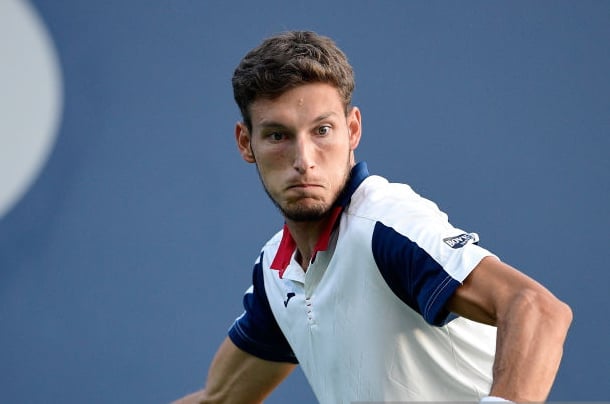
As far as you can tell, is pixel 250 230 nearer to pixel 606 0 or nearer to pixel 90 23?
pixel 90 23

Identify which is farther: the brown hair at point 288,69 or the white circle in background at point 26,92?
the white circle in background at point 26,92

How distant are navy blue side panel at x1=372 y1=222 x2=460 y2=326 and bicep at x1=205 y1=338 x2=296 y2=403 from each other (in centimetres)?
78

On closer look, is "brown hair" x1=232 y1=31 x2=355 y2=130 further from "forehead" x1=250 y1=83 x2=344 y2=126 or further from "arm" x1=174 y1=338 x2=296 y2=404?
"arm" x1=174 y1=338 x2=296 y2=404

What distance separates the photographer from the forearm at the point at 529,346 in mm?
1484

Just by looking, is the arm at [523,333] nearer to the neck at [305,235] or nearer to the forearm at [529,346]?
the forearm at [529,346]

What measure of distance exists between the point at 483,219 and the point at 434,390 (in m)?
1.09

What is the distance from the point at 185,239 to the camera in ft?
A: 10.2

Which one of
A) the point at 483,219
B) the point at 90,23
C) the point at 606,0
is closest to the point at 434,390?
the point at 483,219

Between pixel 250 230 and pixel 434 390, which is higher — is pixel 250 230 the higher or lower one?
the higher one

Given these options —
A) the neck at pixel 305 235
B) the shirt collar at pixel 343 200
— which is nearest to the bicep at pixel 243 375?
the neck at pixel 305 235

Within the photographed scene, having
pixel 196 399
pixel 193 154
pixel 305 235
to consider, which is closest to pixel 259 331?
pixel 196 399

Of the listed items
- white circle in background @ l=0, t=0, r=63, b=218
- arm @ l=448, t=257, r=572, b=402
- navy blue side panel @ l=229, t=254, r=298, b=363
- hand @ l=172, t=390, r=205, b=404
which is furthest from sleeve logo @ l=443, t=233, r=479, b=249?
white circle in background @ l=0, t=0, r=63, b=218

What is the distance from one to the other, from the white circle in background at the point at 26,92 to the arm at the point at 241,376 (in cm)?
88

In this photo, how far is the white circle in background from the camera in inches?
121
